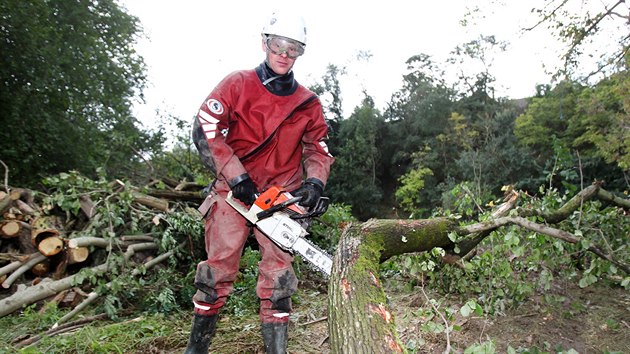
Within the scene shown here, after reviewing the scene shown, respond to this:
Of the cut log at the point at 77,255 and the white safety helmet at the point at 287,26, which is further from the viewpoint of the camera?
the cut log at the point at 77,255

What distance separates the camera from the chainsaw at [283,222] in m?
2.07

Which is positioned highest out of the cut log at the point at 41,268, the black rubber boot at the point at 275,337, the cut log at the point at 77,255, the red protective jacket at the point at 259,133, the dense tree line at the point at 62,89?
the dense tree line at the point at 62,89

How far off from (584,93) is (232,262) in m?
22.9

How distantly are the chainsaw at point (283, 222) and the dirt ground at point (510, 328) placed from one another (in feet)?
2.28

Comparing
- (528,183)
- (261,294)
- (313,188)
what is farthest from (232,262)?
(528,183)

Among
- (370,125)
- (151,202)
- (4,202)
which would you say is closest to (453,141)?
(370,125)

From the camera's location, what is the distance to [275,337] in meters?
2.21

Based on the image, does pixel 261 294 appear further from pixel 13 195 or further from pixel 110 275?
pixel 13 195

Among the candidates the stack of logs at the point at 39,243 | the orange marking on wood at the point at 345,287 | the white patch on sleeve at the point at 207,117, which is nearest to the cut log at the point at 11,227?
the stack of logs at the point at 39,243

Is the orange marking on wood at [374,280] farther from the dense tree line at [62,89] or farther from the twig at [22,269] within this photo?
the dense tree line at [62,89]

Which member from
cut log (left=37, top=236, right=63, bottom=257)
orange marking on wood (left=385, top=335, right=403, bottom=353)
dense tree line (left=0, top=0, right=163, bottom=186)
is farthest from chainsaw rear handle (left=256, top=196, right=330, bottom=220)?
dense tree line (left=0, top=0, right=163, bottom=186)

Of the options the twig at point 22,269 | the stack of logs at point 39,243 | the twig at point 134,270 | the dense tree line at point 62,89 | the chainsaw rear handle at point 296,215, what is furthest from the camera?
the dense tree line at point 62,89

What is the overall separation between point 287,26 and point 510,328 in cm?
244

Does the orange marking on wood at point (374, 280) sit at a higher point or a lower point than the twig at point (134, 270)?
higher
